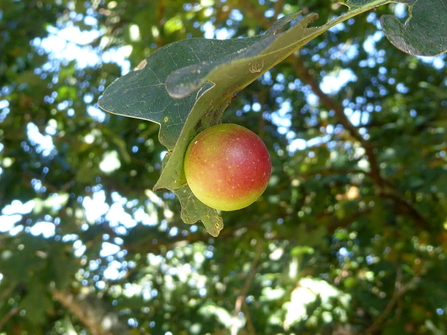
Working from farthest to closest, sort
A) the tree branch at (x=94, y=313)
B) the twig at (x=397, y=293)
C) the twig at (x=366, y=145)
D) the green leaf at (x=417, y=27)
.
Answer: the tree branch at (x=94, y=313) < the twig at (x=397, y=293) < the twig at (x=366, y=145) < the green leaf at (x=417, y=27)

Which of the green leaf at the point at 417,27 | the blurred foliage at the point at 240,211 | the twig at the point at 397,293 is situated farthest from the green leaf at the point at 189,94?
the twig at the point at 397,293

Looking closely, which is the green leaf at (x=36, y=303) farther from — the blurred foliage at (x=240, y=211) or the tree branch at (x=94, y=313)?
the tree branch at (x=94, y=313)

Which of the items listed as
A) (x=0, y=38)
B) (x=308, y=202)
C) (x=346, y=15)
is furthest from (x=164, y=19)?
(x=346, y=15)

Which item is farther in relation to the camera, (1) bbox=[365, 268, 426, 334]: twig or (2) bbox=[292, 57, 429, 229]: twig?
(1) bbox=[365, 268, 426, 334]: twig

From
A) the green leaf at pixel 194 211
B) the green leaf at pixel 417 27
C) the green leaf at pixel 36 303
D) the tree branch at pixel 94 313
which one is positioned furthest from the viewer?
the tree branch at pixel 94 313

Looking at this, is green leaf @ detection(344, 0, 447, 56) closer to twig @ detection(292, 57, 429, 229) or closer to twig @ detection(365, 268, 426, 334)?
twig @ detection(292, 57, 429, 229)

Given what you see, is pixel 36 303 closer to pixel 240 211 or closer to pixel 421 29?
pixel 240 211


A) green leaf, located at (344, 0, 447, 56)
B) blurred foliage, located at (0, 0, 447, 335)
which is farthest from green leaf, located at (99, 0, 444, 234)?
blurred foliage, located at (0, 0, 447, 335)
